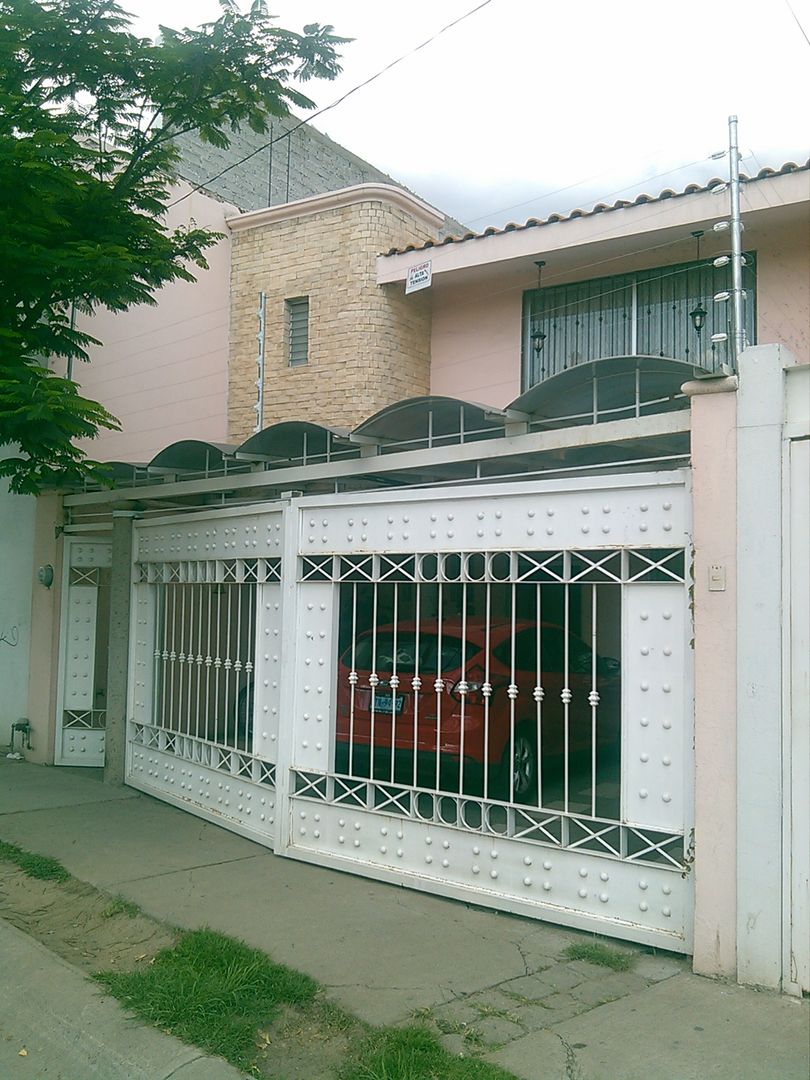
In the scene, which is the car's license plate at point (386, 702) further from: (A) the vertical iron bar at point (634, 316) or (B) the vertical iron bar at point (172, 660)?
(A) the vertical iron bar at point (634, 316)

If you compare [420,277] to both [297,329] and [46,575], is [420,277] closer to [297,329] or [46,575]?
[297,329]

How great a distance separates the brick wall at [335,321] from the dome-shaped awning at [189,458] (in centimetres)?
293

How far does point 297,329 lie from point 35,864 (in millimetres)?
7690

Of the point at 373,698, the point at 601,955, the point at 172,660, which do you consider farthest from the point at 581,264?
the point at 601,955

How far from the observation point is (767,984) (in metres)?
4.45

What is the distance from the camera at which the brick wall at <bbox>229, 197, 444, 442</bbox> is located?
11.7 meters

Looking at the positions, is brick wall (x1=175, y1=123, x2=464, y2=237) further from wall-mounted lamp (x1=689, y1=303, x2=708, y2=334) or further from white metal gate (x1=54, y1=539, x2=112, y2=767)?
white metal gate (x1=54, y1=539, x2=112, y2=767)

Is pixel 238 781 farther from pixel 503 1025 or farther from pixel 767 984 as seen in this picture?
pixel 767 984

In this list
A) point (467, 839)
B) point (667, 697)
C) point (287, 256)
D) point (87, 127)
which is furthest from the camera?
point (287, 256)

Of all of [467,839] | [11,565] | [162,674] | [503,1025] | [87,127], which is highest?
[87,127]

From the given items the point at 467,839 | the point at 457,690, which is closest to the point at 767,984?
the point at 467,839

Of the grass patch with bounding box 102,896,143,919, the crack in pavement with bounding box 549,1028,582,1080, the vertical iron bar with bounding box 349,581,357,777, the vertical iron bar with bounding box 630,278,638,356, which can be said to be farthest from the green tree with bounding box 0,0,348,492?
the crack in pavement with bounding box 549,1028,582,1080

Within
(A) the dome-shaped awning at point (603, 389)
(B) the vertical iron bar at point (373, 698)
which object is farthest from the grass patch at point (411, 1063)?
(A) the dome-shaped awning at point (603, 389)

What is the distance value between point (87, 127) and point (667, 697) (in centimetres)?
690
